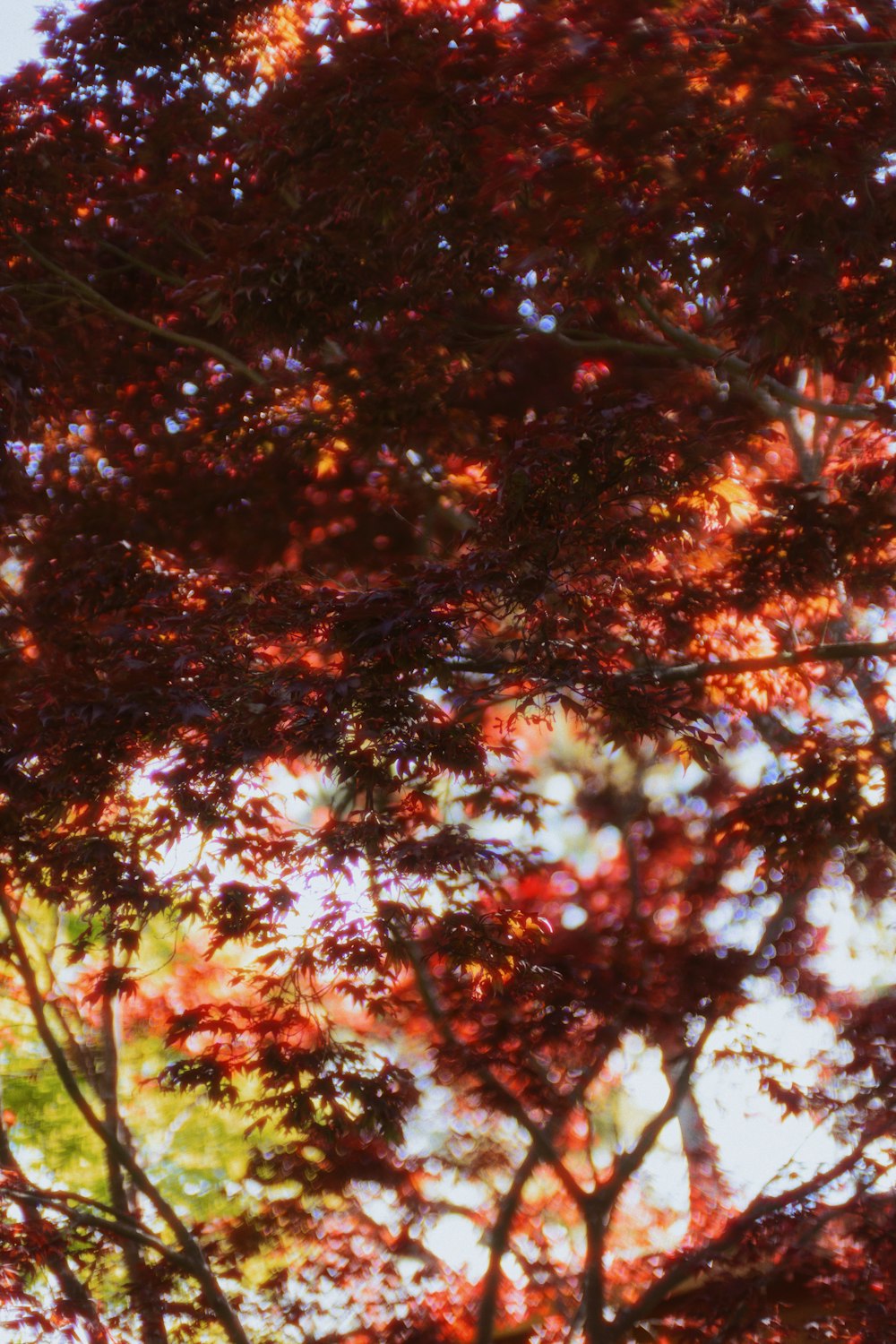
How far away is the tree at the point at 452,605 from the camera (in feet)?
14.9

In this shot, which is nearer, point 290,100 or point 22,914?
point 290,100

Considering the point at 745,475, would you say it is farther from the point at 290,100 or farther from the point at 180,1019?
the point at 180,1019

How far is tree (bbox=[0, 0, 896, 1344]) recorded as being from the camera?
4551 mm

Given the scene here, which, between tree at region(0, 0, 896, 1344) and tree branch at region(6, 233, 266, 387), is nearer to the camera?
tree at region(0, 0, 896, 1344)

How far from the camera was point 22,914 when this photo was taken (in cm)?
799

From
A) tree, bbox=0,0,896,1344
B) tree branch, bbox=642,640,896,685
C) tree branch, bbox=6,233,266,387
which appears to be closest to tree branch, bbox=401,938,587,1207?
tree, bbox=0,0,896,1344

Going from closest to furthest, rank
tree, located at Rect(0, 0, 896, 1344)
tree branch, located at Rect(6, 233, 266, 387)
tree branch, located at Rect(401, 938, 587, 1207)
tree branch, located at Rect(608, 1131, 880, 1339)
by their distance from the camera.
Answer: tree, located at Rect(0, 0, 896, 1344), tree branch, located at Rect(608, 1131, 880, 1339), tree branch, located at Rect(401, 938, 587, 1207), tree branch, located at Rect(6, 233, 266, 387)

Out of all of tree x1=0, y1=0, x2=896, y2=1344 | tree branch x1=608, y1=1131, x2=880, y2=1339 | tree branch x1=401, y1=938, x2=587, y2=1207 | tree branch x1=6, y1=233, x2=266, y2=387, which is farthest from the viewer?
tree branch x1=6, y1=233, x2=266, y2=387

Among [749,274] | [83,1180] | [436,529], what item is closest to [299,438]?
[436,529]

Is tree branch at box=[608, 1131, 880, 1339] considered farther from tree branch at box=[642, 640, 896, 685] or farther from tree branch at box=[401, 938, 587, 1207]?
tree branch at box=[642, 640, 896, 685]

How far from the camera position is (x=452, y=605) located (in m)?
4.70

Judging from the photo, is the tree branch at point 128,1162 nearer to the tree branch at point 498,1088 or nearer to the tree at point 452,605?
the tree at point 452,605

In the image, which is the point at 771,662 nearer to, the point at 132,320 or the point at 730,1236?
the point at 730,1236

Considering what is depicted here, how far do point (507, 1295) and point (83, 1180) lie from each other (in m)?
5.64
